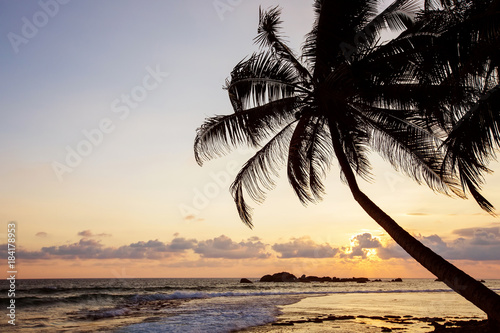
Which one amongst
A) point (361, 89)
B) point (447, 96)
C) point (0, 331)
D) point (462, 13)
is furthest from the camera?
point (0, 331)

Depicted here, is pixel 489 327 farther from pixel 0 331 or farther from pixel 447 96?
pixel 0 331

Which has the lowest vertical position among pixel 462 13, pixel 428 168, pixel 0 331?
pixel 0 331

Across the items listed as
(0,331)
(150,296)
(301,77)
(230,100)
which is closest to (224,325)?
(0,331)

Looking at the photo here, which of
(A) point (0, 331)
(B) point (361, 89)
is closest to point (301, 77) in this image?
(B) point (361, 89)

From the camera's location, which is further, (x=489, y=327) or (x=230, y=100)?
(x=230, y=100)

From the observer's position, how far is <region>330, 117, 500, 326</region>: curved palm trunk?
212 inches

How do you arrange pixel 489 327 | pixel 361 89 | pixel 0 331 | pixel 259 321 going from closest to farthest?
pixel 489 327
pixel 361 89
pixel 0 331
pixel 259 321

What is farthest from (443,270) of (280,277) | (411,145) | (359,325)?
(280,277)

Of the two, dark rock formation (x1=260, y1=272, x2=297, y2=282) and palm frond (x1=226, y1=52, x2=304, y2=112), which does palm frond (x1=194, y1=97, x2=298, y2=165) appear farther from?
dark rock formation (x1=260, y1=272, x2=297, y2=282)

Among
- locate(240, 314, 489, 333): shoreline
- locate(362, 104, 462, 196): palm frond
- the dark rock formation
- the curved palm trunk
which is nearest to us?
the curved palm trunk

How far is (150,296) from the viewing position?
34094mm

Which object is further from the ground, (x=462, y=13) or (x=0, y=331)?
(x=462, y=13)

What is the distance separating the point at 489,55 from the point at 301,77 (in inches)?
195

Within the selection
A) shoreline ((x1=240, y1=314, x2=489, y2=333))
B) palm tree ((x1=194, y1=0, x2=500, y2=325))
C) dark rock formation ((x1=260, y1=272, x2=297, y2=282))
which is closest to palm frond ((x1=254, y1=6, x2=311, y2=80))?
palm tree ((x1=194, y1=0, x2=500, y2=325))
